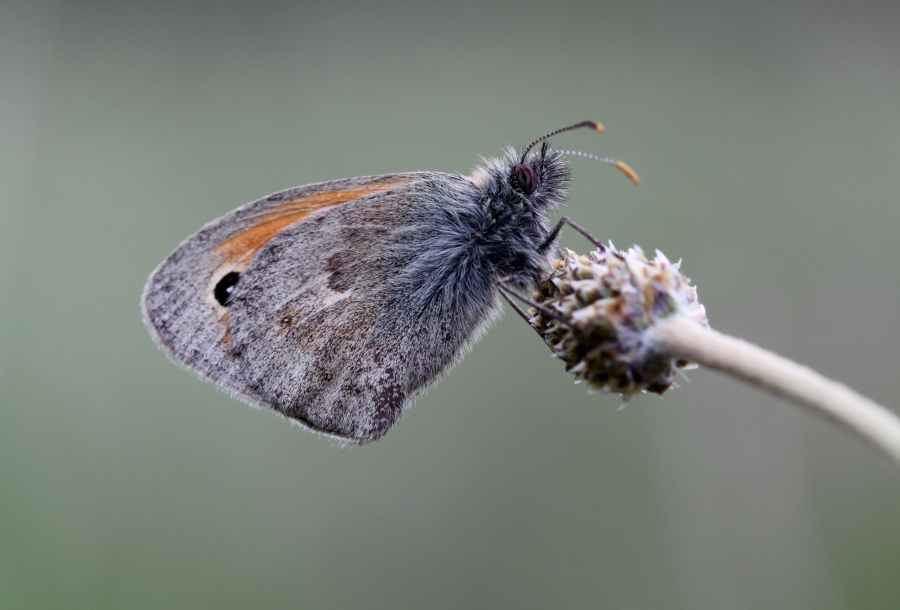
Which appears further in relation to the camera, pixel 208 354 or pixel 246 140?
pixel 246 140

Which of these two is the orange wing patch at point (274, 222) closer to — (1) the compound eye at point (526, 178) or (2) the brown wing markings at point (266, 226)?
(2) the brown wing markings at point (266, 226)

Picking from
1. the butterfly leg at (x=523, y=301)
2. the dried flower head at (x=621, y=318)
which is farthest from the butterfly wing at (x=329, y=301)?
the dried flower head at (x=621, y=318)

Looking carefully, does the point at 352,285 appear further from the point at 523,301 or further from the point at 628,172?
the point at 628,172

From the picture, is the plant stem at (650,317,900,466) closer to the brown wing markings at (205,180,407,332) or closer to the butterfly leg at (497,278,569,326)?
the butterfly leg at (497,278,569,326)

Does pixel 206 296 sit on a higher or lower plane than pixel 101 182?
lower

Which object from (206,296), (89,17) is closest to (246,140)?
(89,17)

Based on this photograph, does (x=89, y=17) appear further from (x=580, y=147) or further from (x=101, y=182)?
(x=580, y=147)

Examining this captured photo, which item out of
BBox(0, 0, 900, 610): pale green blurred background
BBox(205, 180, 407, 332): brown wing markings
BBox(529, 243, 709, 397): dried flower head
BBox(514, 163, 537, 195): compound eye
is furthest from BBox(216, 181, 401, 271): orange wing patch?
BBox(0, 0, 900, 610): pale green blurred background
